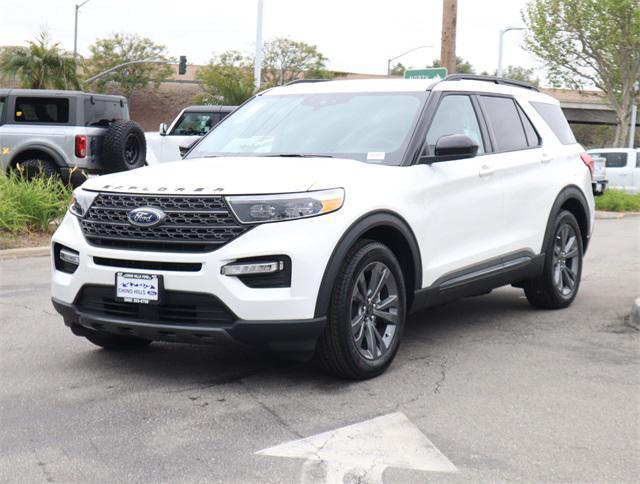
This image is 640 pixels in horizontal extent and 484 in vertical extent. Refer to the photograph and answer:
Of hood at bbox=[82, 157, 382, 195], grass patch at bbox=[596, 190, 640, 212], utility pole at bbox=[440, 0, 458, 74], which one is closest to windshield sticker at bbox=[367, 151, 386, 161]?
hood at bbox=[82, 157, 382, 195]

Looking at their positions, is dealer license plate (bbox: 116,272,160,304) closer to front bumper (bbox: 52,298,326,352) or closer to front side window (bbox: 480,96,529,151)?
front bumper (bbox: 52,298,326,352)

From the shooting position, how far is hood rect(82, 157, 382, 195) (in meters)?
5.18

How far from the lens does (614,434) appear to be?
4727 millimetres

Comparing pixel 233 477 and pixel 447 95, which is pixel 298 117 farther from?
pixel 233 477

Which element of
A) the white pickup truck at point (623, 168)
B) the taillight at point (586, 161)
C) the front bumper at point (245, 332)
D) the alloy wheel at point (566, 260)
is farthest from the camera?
the white pickup truck at point (623, 168)

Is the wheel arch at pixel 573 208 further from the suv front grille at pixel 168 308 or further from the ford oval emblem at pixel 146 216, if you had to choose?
the ford oval emblem at pixel 146 216

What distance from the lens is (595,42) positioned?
42938mm

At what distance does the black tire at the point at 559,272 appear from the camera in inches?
308

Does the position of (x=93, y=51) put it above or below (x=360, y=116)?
above

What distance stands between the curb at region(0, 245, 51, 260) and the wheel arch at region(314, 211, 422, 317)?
705 cm

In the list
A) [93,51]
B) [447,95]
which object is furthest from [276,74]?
[447,95]

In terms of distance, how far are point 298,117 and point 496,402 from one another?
98.8 inches

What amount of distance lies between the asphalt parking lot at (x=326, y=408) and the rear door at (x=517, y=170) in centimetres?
77

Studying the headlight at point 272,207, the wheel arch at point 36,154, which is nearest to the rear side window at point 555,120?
the headlight at point 272,207
